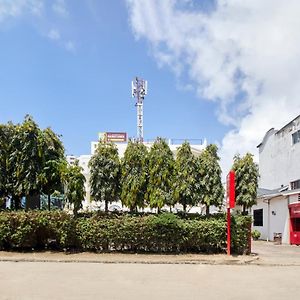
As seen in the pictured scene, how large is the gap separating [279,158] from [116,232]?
825 inches

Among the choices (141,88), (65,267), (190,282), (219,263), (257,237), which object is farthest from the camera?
(141,88)

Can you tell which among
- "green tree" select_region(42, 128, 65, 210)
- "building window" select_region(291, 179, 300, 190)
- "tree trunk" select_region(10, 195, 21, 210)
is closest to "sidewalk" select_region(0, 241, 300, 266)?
"green tree" select_region(42, 128, 65, 210)

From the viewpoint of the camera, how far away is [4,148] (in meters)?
16.6

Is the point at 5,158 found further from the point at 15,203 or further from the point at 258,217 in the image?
the point at 258,217

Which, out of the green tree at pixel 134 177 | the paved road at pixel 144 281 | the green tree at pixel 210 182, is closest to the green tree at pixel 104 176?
the green tree at pixel 134 177

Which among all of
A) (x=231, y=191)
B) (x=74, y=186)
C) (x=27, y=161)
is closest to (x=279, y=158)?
(x=231, y=191)

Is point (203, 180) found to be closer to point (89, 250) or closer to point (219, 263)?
point (219, 263)

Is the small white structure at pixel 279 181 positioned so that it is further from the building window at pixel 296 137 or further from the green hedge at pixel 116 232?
the green hedge at pixel 116 232

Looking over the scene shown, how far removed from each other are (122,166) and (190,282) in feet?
22.7

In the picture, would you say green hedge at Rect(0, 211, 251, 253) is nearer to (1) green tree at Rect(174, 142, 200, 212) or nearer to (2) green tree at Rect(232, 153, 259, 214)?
(1) green tree at Rect(174, 142, 200, 212)

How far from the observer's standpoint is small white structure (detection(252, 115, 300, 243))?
26.9 meters

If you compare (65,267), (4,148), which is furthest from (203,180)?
(4,148)

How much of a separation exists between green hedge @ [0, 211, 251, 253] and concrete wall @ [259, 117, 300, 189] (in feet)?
52.2

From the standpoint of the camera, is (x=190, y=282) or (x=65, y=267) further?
(x=65, y=267)
